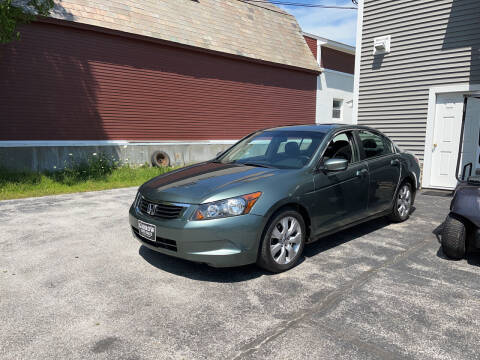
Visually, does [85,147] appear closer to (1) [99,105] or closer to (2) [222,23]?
(1) [99,105]

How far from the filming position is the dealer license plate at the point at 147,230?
372cm

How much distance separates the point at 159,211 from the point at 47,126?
8.60 metres

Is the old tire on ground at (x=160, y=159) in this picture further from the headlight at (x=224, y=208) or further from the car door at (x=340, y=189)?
the headlight at (x=224, y=208)

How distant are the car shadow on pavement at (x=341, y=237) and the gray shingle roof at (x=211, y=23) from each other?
985 centimetres

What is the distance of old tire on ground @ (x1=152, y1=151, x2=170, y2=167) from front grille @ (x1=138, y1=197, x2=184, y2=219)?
28.8ft

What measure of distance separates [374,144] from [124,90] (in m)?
9.27

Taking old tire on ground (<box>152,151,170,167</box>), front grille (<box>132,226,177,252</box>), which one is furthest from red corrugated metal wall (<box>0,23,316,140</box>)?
front grille (<box>132,226,177,252</box>)

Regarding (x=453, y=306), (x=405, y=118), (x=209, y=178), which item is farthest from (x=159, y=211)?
(x=405, y=118)

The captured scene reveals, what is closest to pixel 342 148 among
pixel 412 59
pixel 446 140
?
pixel 446 140

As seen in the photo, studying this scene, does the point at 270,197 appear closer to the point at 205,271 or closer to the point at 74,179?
the point at 205,271

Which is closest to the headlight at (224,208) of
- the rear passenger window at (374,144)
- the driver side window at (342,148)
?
the driver side window at (342,148)

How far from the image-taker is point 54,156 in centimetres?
1079

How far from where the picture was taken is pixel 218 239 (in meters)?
3.45

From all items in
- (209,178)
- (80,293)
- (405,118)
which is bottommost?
(80,293)
